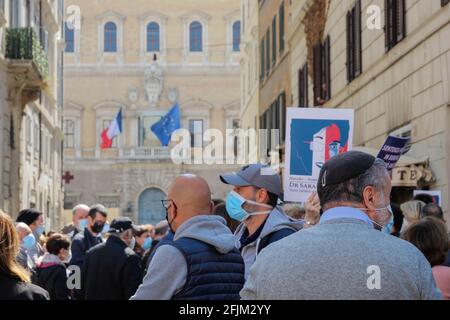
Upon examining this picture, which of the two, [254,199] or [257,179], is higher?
[257,179]

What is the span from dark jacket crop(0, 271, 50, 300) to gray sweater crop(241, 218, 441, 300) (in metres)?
1.66

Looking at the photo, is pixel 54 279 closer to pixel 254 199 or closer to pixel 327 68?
pixel 254 199

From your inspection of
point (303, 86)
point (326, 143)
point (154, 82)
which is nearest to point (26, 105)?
point (303, 86)

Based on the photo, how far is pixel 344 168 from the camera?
3896 mm

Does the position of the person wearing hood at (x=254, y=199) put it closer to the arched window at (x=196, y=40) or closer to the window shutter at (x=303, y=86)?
the window shutter at (x=303, y=86)

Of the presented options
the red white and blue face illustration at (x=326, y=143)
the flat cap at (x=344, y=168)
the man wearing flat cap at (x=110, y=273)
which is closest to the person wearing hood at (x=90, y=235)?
the man wearing flat cap at (x=110, y=273)

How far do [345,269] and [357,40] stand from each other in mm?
15676

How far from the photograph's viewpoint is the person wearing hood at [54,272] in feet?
33.8

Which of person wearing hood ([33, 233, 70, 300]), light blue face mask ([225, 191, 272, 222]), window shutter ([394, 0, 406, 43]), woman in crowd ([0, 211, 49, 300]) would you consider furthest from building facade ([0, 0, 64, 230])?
woman in crowd ([0, 211, 49, 300])

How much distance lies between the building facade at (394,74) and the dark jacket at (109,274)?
5059 millimetres

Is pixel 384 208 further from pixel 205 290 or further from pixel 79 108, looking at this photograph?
pixel 79 108

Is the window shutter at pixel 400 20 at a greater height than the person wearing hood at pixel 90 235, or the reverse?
the window shutter at pixel 400 20

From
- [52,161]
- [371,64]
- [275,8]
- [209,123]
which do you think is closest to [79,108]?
[209,123]

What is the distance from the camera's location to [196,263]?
16.1 ft
